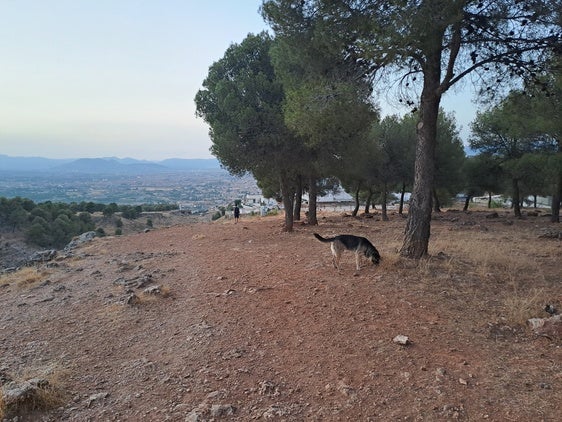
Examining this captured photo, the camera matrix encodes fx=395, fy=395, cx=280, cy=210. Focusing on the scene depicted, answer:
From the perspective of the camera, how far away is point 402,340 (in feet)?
15.8

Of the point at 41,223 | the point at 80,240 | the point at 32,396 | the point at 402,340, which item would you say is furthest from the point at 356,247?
the point at 41,223

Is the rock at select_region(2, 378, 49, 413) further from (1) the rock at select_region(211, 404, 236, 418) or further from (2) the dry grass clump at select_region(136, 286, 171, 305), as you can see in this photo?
(2) the dry grass clump at select_region(136, 286, 171, 305)

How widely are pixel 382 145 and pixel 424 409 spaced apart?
66.4ft

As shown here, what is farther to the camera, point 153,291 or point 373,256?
point 373,256

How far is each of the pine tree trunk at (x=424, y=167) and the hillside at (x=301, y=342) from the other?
0.61m

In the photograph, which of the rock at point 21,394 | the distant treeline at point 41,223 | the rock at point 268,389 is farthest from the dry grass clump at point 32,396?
the distant treeline at point 41,223

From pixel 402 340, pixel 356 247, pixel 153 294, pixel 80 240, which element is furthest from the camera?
pixel 80 240

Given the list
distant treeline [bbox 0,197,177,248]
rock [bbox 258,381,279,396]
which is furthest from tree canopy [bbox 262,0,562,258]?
distant treeline [bbox 0,197,177,248]

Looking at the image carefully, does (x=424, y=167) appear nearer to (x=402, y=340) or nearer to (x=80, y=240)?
(x=402, y=340)

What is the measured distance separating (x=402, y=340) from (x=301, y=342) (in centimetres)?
125

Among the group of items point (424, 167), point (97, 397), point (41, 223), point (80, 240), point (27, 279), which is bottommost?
point (41, 223)

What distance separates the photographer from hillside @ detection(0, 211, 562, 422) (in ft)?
12.4

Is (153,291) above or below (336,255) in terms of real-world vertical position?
below

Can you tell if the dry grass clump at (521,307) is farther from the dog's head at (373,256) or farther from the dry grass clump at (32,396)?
the dry grass clump at (32,396)
